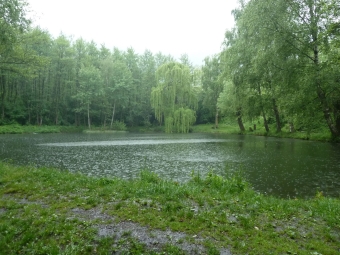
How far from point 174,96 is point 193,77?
9.98 metres

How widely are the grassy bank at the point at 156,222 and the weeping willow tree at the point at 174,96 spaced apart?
43.9 m

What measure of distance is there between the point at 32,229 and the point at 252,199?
6.50 meters

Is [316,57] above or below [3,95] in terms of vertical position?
above

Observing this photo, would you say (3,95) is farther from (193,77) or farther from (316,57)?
(316,57)

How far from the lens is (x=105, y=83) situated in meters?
65.4

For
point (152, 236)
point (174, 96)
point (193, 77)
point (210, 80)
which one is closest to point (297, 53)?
point (152, 236)

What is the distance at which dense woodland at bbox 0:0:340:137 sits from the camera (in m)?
22.5

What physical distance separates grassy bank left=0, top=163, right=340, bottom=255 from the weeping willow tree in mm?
43935

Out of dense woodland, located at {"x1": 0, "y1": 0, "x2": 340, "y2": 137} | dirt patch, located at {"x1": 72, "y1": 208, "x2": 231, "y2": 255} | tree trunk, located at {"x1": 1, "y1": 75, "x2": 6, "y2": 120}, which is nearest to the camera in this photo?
dirt patch, located at {"x1": 72, "y1": 208, "x2": 231, "y2": 255}

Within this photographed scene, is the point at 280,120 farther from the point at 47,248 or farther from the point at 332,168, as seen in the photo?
the point at 47,248

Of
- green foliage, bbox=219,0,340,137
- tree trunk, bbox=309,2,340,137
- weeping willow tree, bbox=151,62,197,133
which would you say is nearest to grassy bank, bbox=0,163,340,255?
green foliage, bbox=219,0,340,137

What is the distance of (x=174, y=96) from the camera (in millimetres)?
54156

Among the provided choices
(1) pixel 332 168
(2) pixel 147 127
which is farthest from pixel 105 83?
(1) pixel 332 168

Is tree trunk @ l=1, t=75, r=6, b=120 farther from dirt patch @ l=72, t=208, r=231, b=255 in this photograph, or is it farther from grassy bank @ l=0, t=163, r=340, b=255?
dirt patch @ l=72, t=208, r=231, b=255
